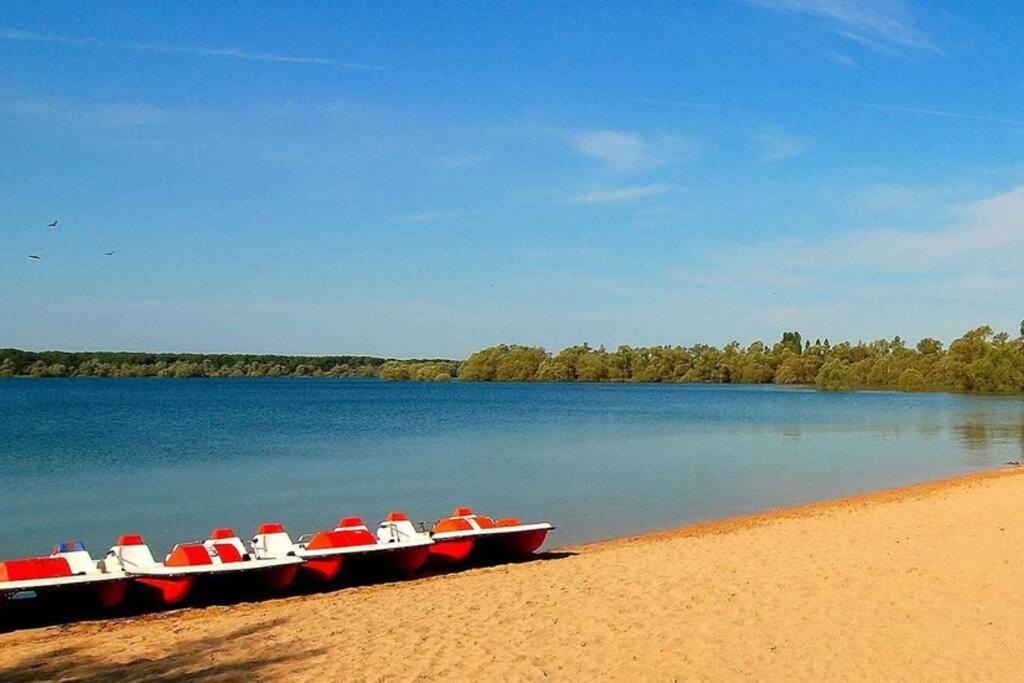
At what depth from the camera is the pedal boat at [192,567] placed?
1108 centimetres

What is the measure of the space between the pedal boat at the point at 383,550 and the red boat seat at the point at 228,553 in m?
1.35

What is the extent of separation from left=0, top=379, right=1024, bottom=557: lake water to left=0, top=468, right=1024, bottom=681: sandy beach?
529cm

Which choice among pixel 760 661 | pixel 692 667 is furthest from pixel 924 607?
pixel 692 667

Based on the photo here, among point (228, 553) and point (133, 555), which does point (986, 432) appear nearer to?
point (228, 553)

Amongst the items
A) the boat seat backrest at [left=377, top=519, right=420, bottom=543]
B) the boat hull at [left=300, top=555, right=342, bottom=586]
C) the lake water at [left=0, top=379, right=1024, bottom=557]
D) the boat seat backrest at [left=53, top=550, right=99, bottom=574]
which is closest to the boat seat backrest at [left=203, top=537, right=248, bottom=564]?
the boat hull at [left=300, top=555, right=342, bottom=586]

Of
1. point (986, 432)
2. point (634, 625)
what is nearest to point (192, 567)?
point (634, 625)

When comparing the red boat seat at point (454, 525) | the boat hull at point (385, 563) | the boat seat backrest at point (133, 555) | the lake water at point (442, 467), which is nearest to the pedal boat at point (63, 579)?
the boat seat backrest at point (133, 555)

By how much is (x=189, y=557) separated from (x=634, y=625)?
18.1 ft

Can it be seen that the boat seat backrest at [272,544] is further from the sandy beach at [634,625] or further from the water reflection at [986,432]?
the water reflection at [986,432]

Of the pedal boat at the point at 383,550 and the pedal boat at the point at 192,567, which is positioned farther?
the pedal boat at the point at 383,550

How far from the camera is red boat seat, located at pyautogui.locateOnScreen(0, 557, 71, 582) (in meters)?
10.3

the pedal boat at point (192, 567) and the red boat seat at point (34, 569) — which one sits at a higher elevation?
the red boat seat at point (34, 569)

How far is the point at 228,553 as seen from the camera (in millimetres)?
11641

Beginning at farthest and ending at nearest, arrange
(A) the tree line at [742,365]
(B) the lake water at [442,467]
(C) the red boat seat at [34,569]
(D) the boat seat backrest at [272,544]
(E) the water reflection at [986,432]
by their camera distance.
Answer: (A) the tree line at [742,365] < (E) the water reflection at [986,432] < (B) the lake water at [442,467] < (D) the boat seat backrest at [272,544] < (C) the red boat seat at [34,569]
